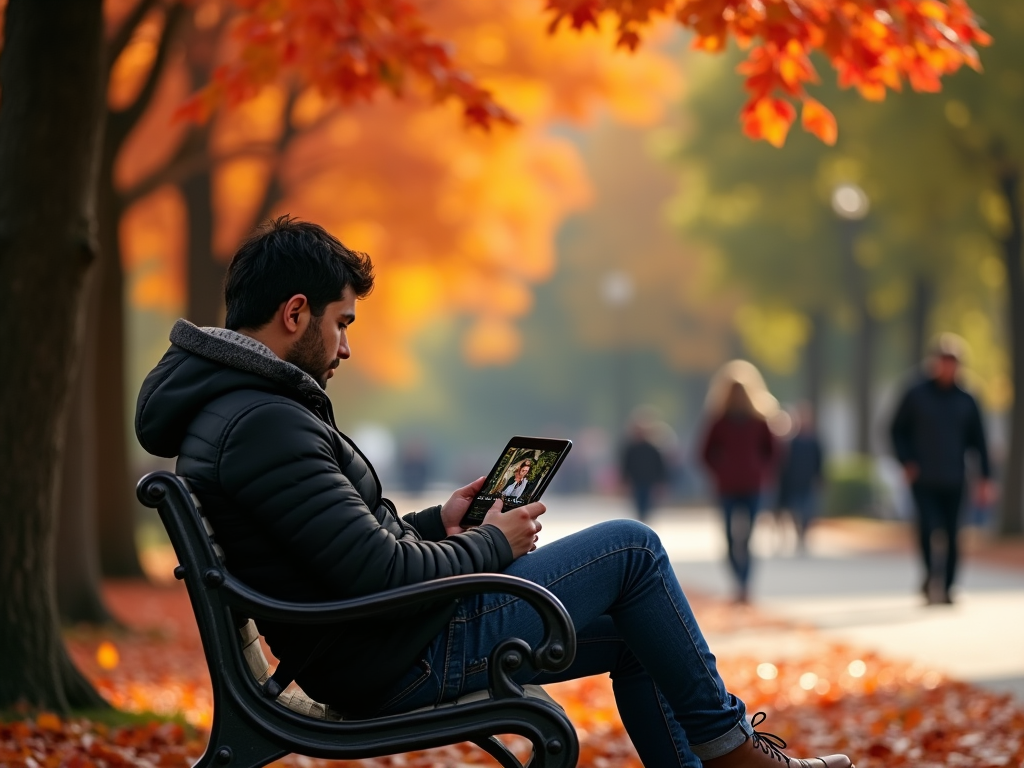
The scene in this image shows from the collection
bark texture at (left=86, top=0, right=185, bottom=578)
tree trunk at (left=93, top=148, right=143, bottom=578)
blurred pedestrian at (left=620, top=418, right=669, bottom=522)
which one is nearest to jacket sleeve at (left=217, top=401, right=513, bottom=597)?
bark texture at (left=86, top=0, right=185, bottom=578)

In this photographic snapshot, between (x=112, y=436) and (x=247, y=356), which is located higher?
(x=112, y=436)

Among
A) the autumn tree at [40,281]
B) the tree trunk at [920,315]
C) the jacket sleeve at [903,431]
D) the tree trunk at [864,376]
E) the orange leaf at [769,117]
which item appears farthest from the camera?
the tree trunk at [864,376]

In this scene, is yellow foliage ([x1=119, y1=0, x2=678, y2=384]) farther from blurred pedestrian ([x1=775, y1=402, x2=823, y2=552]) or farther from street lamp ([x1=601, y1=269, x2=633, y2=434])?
Answer: street lamp ([x1=601, y1=269, x2=633, y2=434])

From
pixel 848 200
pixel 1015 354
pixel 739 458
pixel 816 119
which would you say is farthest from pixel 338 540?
pixel 848 200

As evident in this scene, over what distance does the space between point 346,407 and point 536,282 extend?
37.8ft

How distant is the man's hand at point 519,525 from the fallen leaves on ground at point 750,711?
75.8 inches

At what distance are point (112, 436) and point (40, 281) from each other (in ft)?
31.0

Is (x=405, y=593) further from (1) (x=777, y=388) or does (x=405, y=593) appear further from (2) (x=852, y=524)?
(1) (x=777, y=388)

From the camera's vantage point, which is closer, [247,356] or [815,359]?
[247,356]

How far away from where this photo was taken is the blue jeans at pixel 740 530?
13203mm

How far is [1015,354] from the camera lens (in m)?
21.8

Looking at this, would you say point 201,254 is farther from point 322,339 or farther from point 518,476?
point 322,339

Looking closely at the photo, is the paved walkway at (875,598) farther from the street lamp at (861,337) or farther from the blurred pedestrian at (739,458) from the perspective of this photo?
the street lamp at (861,337)

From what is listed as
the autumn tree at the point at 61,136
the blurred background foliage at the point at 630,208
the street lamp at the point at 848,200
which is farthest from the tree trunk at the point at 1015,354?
the autumn tree at the point at 61,136
